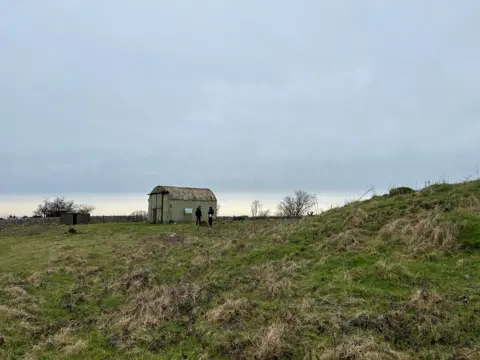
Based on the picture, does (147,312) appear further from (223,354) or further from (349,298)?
(349,298)

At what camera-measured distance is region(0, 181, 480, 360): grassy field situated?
18.5 feet

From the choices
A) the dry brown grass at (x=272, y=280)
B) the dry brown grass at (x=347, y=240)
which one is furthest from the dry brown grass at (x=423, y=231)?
the dry brown grass at (x=272, y=280)

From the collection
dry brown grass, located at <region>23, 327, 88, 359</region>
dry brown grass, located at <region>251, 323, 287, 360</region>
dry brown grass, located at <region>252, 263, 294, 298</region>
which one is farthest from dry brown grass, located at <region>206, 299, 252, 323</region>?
dry brown grass, located at <region>23, 327, 88, 359</region>

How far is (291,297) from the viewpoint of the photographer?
7.63 meters

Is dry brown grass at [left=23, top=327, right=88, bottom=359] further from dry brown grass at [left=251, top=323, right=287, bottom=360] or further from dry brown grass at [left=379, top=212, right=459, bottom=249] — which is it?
dry brown grass at [left=379, top=212, right=459, bottom=249]

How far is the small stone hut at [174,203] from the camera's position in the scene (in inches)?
1341

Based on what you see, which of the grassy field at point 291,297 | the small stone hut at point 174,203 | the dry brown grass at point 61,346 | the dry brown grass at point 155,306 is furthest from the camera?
the small stone hut at point 174,203

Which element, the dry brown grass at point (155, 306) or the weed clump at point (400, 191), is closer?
the dry brown grass at point (155, 306)

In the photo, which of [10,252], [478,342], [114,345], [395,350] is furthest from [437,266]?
[10,252]

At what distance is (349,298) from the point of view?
7.04m

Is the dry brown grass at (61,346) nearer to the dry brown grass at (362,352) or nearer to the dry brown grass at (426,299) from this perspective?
the dry brown grass at (362,352)

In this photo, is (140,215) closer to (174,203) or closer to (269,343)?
(174,203)

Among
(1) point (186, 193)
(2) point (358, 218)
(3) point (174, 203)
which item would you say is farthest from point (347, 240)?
(1) point (186, 193)

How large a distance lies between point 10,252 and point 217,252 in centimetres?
1229
